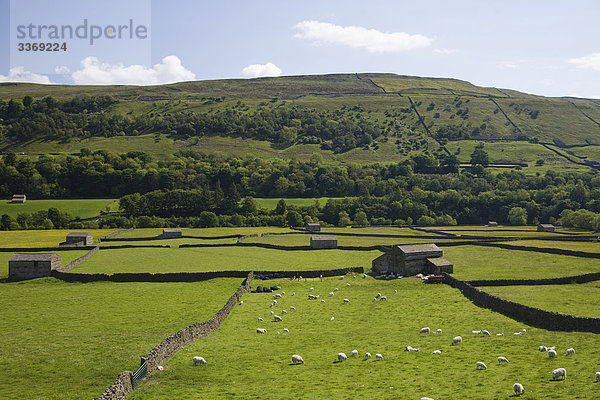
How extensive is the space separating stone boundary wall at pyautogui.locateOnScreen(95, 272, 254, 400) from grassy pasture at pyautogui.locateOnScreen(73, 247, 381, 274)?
63.6 ft

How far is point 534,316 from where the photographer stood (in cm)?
3020

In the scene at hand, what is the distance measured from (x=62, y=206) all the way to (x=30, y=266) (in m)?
67.1

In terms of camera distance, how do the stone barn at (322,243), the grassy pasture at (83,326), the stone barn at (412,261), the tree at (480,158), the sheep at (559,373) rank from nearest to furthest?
the sheep at (559,373)
the grassy pasture at (83,326)
the stone barn at (412,261)
the stone barn at (322,243)
the tree at (480,158)

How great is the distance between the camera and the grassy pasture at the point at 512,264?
4912cm

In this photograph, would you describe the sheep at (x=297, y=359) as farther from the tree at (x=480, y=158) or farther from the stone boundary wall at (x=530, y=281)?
the tree at (x=480, y=158)

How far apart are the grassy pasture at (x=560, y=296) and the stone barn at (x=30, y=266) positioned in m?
37.2

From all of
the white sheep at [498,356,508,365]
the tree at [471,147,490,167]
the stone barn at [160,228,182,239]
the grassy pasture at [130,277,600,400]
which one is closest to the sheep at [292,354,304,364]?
the grassy pasture at [130,277,600,400]

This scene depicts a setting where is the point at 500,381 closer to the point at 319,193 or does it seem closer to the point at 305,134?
the point at 319,193

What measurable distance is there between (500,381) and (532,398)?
7.33 ft

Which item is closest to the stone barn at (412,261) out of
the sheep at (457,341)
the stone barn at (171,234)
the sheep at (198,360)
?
the sheep at (457,341)

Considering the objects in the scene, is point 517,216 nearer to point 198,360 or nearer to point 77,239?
point 77,239

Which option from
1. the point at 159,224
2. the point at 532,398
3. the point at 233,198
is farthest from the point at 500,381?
the point at 233,198

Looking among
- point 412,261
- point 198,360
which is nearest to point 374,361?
point 198,360

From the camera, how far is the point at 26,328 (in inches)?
1240
